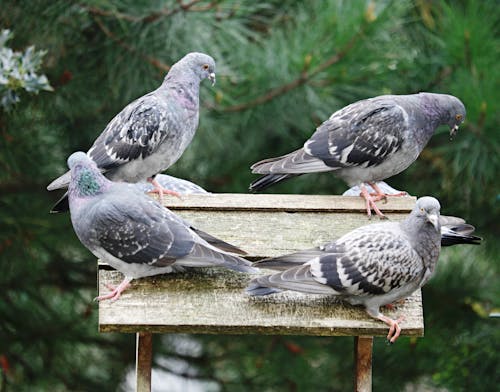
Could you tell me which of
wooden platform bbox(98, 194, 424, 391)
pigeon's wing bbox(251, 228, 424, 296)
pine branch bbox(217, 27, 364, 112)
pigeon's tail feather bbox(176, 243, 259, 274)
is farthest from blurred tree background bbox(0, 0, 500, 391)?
pigeon's tail feather bbox(176, 243, 259, 274)

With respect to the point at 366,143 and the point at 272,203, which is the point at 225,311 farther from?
the point at 366,143

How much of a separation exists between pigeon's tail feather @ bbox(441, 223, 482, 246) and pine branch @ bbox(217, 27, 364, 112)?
156 cm

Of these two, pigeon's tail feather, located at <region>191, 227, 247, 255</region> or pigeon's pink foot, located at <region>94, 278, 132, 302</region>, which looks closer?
pigeon's pink foot, located at <region>94, 278, 132, 302</region>

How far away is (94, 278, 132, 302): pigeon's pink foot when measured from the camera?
358 cm

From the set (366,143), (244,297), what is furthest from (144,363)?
(366,143)

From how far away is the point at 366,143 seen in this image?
4.65 meters

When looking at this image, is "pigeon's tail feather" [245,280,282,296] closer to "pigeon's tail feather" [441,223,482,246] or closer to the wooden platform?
the wooden platform

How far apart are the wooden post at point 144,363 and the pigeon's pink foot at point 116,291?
0.22m

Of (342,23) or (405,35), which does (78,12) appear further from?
(405,35)

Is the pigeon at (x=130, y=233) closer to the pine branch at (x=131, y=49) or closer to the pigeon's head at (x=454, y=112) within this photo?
the pigeon's head at (x=454, y=112)

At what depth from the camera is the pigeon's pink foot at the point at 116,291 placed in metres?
3.58

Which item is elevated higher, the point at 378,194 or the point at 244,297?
the point at 378,194

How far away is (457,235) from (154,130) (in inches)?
59.8

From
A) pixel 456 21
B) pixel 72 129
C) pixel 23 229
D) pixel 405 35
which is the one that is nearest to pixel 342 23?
pixel 456 21
